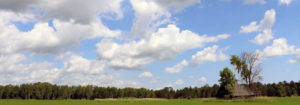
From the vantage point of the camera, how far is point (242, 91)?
66500 mm

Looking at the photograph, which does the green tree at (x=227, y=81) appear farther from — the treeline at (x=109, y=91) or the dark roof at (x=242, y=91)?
→ the treeline at (x=109, y=91)

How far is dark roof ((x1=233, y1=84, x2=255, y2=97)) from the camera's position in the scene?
65.1 meters

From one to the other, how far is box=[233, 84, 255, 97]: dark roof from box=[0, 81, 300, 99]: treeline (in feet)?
189

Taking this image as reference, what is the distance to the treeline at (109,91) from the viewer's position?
134 metres

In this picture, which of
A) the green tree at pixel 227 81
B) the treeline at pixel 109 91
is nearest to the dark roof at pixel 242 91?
the green tree at pixel 227 81

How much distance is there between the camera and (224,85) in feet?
202

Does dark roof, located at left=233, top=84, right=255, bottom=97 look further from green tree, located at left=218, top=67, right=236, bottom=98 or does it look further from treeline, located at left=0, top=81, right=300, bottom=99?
treeline, located at left=0, top=81, right=300, bottom=99

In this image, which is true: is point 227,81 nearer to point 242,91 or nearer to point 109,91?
point 242,91

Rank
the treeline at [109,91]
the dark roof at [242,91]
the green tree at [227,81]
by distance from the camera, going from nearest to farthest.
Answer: the green tree at [227,81] → the dark roof at [242,91] → the treeline at [109,91]

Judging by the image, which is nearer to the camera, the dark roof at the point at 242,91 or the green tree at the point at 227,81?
the green tree at the point at 227,81

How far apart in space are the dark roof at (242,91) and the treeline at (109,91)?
57660 mm

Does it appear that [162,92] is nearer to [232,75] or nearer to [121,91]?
[121,91]

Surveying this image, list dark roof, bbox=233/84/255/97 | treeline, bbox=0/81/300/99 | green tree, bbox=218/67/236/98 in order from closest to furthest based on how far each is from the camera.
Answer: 1. green tree, bbox=218/67/236/98
2. dark roof, bbox=233/84/255/97
3. treeline, bbox=0/81/300/99

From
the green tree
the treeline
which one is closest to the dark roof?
the green tree
